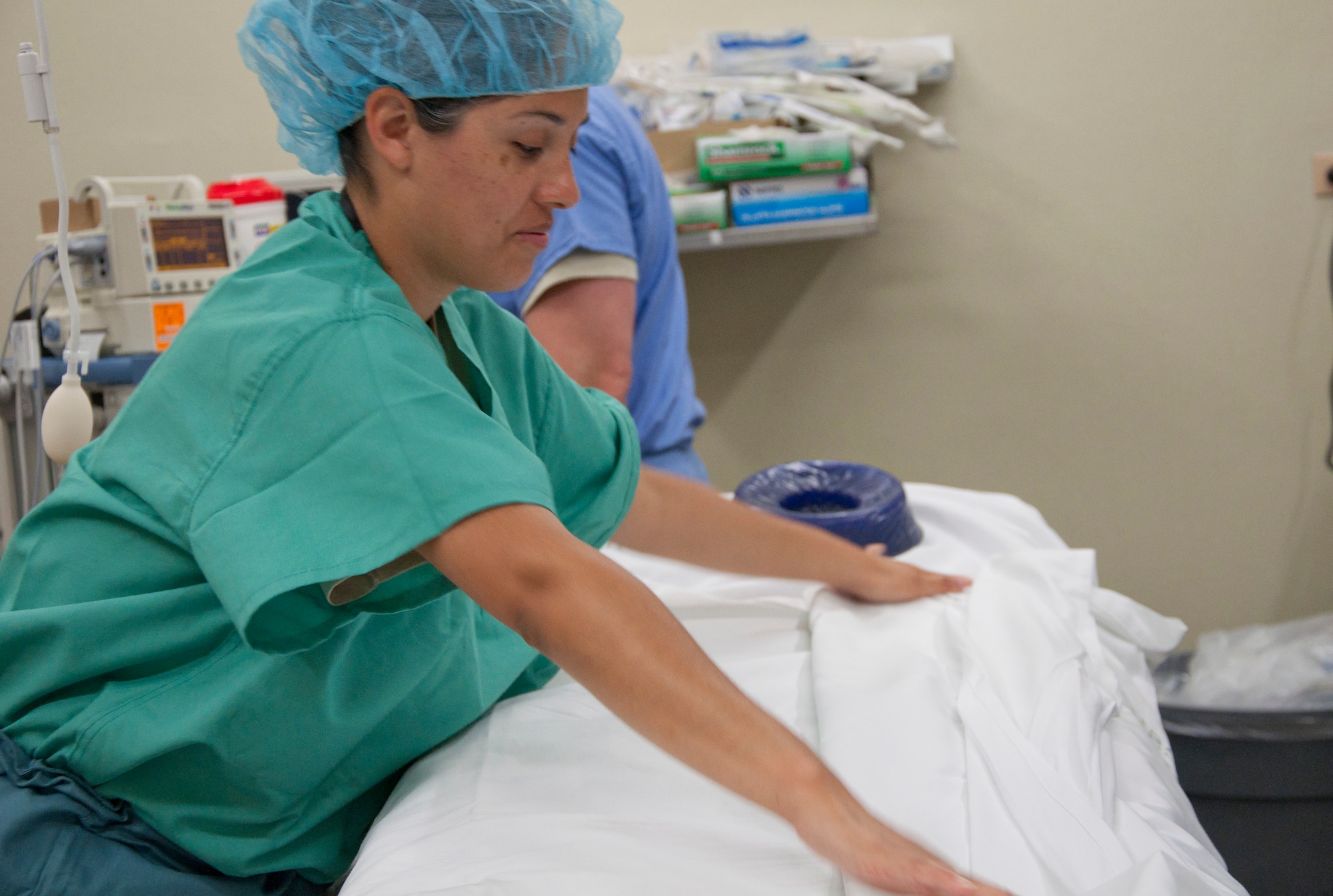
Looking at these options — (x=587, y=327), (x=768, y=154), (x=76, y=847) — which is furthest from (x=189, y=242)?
(x=76, y=847)

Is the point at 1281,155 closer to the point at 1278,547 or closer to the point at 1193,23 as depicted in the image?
the point at 1193,23

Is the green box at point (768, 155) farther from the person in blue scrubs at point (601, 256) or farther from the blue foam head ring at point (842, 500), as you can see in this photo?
the blue foam head ring at point (842, 500)

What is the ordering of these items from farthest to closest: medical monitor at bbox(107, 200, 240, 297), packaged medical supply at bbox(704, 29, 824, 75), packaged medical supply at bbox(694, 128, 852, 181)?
packaged medical supply at bbox(704, 29, 824, 75), packaged medical supply at bbox(694, 128, 852, 181), medical monitor at bbox(107, 200, 240, 297)

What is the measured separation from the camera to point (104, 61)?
2.50 meters

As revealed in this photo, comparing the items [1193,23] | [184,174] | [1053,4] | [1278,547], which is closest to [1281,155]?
[1193,23]

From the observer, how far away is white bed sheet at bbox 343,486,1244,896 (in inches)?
31.7

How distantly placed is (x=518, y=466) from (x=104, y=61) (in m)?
2.34

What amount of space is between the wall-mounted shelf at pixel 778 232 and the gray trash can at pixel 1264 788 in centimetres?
119

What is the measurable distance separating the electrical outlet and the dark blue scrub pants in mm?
2756

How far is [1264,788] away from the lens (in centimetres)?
165

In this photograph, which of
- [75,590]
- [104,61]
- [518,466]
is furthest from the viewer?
[104,61]

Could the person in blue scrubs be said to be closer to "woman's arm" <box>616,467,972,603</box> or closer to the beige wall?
"woman's arm" <box>616,467,972,603</box>

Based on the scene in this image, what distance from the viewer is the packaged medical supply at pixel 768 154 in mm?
2256

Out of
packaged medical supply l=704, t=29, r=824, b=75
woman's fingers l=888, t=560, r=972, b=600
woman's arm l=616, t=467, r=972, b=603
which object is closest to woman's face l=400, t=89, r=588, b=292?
woman's arm l=616, t=467, r=972, b=603
